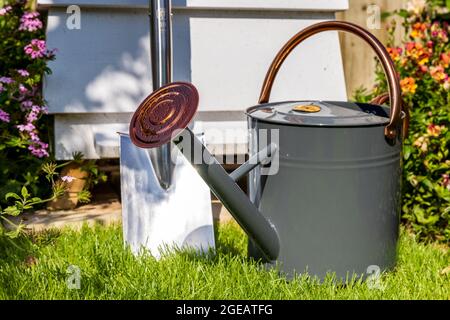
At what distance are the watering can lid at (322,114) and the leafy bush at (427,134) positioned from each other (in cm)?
60

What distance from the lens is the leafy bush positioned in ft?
9.09

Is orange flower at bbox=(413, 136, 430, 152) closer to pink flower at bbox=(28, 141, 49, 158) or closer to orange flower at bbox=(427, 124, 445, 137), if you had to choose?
orange flower at bbox=(427, 124, 445, 137)

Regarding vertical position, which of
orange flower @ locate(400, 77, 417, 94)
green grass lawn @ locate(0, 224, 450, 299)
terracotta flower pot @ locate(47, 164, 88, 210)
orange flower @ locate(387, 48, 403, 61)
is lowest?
green grass lawn @ locate(0, 224, 450, 299)

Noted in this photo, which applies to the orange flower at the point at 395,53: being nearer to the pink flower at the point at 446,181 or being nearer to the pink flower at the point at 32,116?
the pink flower at the point at 446,181

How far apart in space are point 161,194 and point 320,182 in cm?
68

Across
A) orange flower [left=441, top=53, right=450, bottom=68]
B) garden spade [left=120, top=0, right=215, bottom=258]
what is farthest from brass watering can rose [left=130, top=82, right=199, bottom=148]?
orange flower [left=441, top=53, right=450, bottom=68]

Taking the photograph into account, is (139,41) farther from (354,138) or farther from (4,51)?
(354,138)

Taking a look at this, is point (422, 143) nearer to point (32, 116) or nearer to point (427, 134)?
point (427, 134)

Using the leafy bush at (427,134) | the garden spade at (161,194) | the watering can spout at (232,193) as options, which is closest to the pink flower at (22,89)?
the garden spade at (161,194)

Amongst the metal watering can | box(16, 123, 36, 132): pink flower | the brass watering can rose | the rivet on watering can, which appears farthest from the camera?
box(16, 123, 36, 132): pink flower

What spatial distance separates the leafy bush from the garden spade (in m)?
0.92

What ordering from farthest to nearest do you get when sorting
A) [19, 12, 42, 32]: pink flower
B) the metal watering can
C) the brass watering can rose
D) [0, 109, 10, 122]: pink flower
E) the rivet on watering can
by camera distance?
[19, 12, 42, 32]: pink flower → [0, 109, 10, 122]: pink flower → the rivet on watering can → the metal watering can → the brass watering can rose

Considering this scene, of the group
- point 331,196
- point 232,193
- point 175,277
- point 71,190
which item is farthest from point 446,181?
point 71,190

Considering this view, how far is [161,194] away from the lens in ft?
8.23
